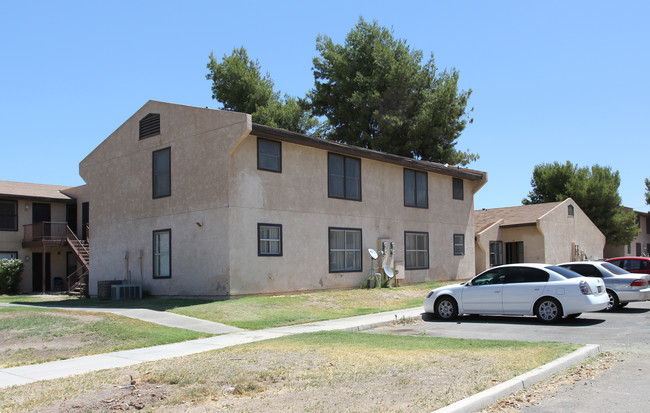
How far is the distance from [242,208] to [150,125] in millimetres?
6266

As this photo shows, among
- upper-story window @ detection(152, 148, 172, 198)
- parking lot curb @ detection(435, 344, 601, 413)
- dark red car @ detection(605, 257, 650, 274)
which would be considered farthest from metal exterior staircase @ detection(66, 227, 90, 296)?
parking lot curb @ detection(435, 344, 601, 413)

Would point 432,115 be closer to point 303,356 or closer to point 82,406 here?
point 303,356

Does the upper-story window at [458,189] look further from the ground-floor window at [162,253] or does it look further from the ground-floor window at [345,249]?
the ground-floor window at [162,253]

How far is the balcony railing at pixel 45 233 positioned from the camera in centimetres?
3247

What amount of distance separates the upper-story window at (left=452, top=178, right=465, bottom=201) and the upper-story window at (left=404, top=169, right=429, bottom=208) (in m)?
2.47

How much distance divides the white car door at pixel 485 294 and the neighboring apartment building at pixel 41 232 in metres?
23.4

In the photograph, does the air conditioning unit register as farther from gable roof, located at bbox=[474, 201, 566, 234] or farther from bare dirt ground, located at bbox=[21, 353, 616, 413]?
gable roof, located at bbox=[474, 201, 566, 234]

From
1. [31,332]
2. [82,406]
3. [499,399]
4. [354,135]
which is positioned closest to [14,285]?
A: [31,332]

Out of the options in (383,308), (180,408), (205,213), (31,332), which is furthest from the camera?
A: (205,213)

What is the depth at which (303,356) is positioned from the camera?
32.1ft

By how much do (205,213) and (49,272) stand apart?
62.2ft

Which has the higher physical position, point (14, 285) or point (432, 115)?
point (432, 115)

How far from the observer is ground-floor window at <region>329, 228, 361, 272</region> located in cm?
2284

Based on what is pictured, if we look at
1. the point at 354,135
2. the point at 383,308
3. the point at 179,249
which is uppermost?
the point at 354,135
